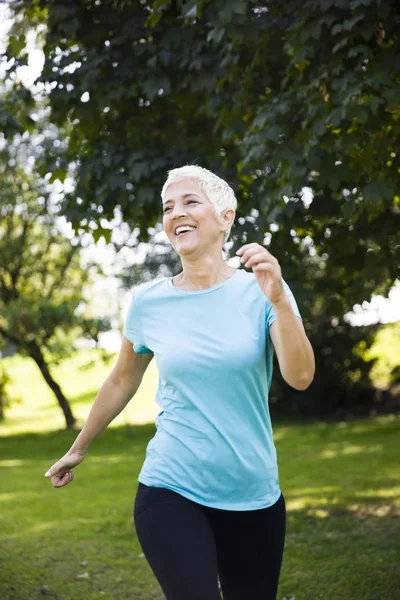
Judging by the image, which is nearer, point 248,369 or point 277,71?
point 248,369

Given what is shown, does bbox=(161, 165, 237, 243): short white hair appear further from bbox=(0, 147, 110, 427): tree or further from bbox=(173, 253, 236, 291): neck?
bbox=(0, 147, 110, 427): tree

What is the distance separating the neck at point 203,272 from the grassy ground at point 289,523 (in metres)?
3.56

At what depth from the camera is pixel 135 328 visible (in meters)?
3.20

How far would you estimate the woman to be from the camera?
2.79 m

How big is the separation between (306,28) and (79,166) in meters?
2.68

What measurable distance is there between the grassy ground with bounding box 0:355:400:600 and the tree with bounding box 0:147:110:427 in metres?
3.07

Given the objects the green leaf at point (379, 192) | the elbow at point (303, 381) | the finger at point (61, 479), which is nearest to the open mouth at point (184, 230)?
the elbow at point (303, 381)

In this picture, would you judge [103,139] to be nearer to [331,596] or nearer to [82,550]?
[82,550]

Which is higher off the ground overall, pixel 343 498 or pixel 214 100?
pixel 214 100

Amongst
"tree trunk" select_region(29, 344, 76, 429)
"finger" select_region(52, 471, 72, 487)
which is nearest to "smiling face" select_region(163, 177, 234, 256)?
"finger" select_region(52, 471, 72, 487)

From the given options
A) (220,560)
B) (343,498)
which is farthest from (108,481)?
(220,560)

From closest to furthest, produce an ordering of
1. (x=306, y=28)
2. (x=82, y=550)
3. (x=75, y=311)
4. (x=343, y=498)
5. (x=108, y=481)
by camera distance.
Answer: (x=306, y=28), (x=82, y=550), (x=343, y=498), (x=108, y=481), (x=75, y=311)

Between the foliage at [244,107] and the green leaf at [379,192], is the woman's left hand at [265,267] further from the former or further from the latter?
the green leaf at [379,192]

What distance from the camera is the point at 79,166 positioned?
755 cm
